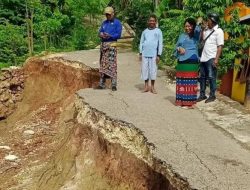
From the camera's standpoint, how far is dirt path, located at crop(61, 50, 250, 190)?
18.1 ft

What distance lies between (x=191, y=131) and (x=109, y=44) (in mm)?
3379

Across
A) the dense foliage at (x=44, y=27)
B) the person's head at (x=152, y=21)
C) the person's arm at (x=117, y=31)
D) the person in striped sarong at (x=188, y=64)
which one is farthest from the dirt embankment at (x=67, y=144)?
the dense foliage at (x=44, y=27)

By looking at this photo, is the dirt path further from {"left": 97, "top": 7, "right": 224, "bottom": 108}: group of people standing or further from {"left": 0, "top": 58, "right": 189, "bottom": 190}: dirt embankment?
{"left": 97, "top": 7, "right": 224, "bottom": 108}: group of people standing

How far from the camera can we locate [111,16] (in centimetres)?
957

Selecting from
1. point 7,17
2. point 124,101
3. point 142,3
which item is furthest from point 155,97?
point 7,17

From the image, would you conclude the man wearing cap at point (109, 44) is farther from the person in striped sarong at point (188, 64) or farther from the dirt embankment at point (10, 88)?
the dirt embankment at point (10, 88)

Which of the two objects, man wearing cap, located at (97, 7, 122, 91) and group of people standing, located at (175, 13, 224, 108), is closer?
group of people standing, located at (175, 13, 224, 108)

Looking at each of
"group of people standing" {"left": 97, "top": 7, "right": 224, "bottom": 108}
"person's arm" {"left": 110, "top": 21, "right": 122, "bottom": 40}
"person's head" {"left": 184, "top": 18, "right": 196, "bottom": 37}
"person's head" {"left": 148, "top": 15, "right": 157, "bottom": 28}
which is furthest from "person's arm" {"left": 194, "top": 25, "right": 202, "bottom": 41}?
"person's arm" {"left": 110, "top": 21, "right": 122, "bottom": 40}

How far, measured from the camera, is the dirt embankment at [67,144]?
21.6 ft

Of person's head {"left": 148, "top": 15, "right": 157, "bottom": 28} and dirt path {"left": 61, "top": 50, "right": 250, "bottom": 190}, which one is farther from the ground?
Result: person's head {"left": 148, "top": 15, "right": 157, "bottom": 28}

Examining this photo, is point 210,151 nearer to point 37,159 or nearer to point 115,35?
point 115,35

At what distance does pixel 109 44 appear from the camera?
980 cm

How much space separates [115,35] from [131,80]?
7.81 ft

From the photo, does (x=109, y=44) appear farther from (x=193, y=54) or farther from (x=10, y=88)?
(x=10, y=88)
